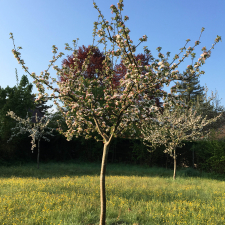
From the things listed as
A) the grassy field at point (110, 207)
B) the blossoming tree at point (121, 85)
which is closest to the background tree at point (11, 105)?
the grassy field at point (110, 207)

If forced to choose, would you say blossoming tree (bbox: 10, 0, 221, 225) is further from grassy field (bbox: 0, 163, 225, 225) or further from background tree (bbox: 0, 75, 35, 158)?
background tree (bbox: 0, 75, 35, 158)

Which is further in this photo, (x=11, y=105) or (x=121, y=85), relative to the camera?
(x=11, y=105)

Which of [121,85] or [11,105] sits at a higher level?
[11,105]

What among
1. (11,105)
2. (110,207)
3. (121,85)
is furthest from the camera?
(11,105)

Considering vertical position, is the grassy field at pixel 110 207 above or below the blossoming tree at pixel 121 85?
below

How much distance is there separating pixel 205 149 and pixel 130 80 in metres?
13.3

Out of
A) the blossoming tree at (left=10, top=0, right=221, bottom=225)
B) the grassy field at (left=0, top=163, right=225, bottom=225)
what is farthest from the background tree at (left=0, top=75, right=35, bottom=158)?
the blossoming tree at (left=10, top=0, right=221, bottom=225)

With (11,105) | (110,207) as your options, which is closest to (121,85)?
(110,207)

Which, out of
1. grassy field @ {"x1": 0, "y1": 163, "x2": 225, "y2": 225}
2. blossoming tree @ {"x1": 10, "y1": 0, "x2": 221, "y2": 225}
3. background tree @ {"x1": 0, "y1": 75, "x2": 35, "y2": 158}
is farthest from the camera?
background tree @ {"x1": 0, "y1": 75, "x2": 35, "y2": 158}

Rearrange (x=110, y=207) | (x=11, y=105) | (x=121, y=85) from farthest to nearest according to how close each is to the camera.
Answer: (x=11, y=105) < (x=110, y=207) < (x=121, y=85)

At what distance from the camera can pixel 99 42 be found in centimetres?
531

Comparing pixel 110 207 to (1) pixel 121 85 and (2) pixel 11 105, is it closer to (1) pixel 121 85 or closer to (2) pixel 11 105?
(1) pixel 121 85

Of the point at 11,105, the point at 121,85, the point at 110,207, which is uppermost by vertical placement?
the point at 11,105

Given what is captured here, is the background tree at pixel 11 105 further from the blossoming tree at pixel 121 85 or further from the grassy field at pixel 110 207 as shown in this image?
the blossoming tree at pixel 121 85
